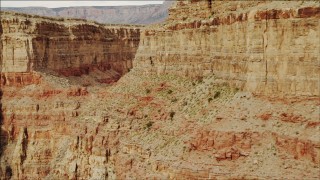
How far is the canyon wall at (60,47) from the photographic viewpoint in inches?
3142

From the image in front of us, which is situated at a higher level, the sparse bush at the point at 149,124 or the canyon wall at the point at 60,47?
the canyon wall at the point at 60,47

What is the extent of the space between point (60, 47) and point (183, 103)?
39.2 m

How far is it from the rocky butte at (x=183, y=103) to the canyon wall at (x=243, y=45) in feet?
0.31

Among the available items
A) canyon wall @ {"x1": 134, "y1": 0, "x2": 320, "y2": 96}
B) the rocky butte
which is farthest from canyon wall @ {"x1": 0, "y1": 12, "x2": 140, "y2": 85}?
canyon wall @ {"x1": 134, "y1": 0, "x2": 320, "y2": 96}

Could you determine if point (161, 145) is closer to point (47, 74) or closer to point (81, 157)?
point (81, 157)

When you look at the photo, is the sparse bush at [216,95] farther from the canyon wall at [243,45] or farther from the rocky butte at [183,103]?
the canyon wall at [243,45]

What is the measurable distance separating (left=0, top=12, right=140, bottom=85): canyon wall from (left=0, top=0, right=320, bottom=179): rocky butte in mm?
214

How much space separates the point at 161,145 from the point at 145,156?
186cm

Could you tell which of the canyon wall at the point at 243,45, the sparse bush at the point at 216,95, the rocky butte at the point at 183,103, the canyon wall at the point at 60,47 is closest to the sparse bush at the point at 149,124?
the rocky butte at the point at 183,103

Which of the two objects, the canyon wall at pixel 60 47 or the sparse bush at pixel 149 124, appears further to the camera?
the canyon wall at pixel 60 47

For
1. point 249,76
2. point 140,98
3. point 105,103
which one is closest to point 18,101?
point 105,103

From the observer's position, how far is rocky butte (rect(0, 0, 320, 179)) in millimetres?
44562

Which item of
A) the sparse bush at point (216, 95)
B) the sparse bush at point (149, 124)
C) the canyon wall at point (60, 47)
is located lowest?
the sparse bush at point (149, 124)

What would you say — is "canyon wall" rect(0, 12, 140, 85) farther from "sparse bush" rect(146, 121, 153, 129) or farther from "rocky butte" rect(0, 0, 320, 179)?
"sparse bush" rect(146, 121, 153, 129)
